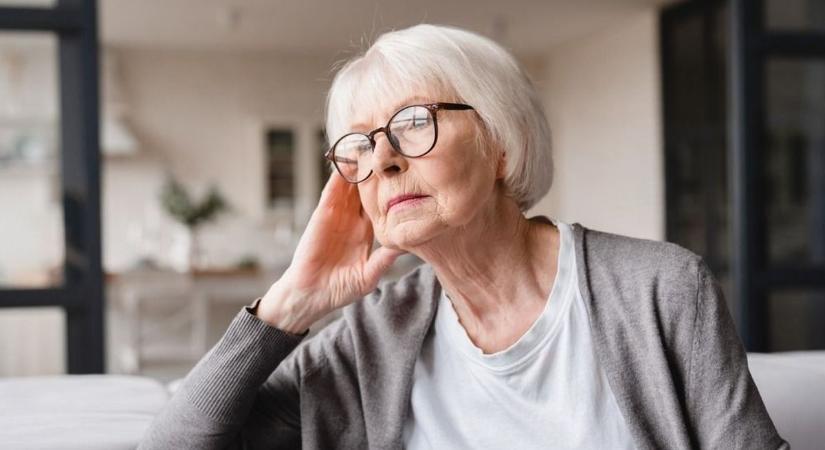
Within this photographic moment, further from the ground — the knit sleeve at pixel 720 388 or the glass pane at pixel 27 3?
the glass pane at pixel 27 3

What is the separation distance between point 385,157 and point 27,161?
6.92 meters

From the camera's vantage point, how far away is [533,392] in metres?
1.26

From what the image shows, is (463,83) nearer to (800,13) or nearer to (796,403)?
(796,403)

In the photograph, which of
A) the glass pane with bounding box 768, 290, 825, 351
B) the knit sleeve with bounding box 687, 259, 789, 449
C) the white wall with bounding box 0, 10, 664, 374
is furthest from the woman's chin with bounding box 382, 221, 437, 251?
the white wall with bounding box 0, 10, 664, 374

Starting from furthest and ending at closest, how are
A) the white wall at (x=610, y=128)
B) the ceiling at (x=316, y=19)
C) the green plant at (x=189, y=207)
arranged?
1. the white wall at (x=610, y=128)
2. the ceiling at (x=316, y=19)
3. the green plant at (x=189, y=207)

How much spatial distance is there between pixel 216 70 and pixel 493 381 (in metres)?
7.40

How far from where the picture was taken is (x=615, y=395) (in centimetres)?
118

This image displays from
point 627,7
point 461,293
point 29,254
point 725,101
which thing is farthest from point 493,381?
point 29,254

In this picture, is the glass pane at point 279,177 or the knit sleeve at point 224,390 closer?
the knit sleeve at point 224,390

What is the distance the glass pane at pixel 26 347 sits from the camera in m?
4.95

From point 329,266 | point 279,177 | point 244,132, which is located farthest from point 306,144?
point 329,266

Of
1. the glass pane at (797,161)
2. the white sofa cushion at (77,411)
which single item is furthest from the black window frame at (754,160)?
the white sofa cushion at (77,411)

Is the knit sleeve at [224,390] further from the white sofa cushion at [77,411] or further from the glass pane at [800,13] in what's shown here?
the glass pane at [800,13]

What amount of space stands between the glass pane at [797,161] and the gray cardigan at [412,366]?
10.6ft
